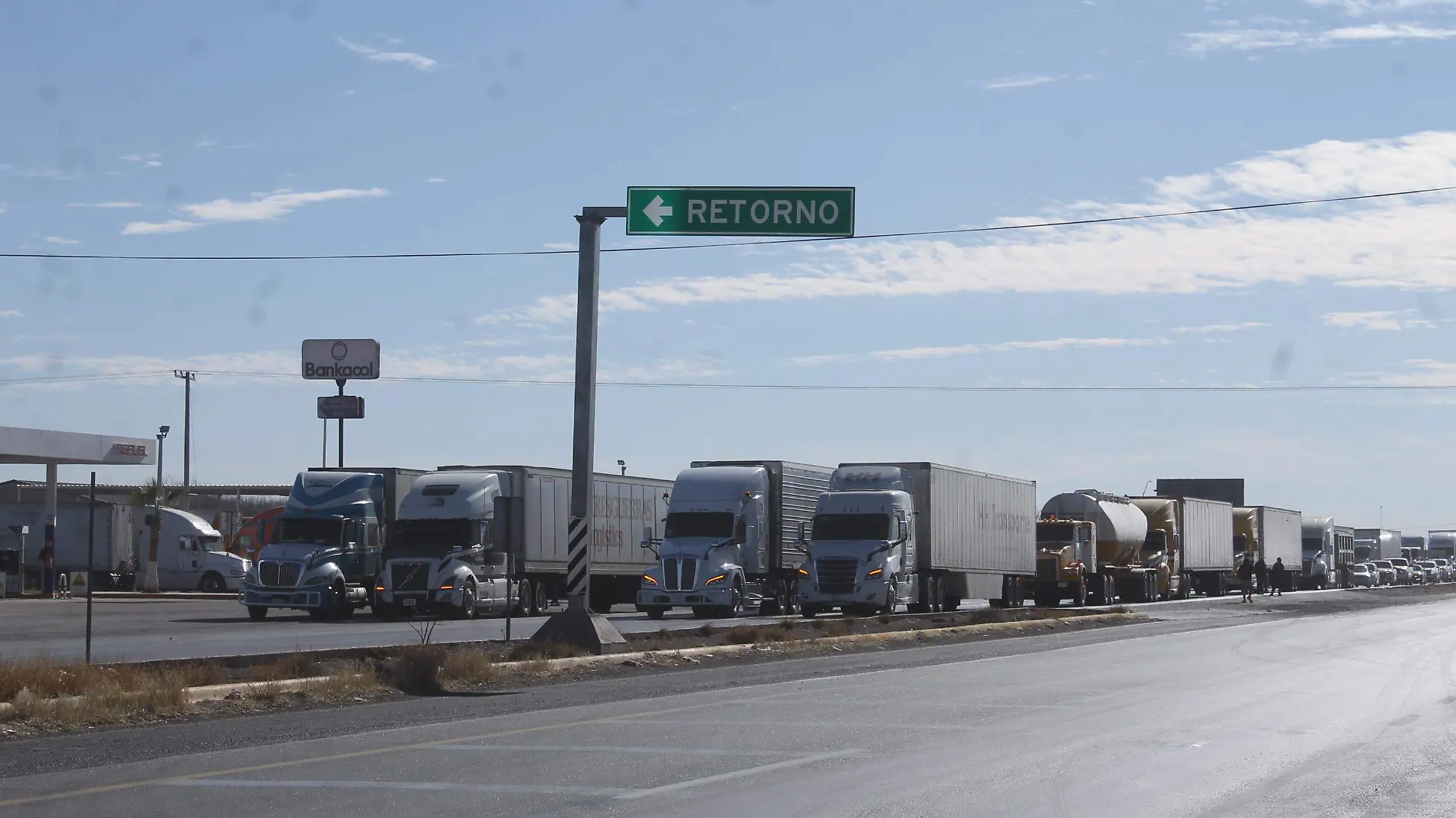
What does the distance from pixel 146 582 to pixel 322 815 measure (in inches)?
2084

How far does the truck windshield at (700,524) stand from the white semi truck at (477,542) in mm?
2088

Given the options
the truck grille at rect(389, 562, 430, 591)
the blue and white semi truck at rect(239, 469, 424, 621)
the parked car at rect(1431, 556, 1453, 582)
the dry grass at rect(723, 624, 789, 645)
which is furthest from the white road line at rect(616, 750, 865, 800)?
the parked car at rect(1431, 556, 1453, 582)

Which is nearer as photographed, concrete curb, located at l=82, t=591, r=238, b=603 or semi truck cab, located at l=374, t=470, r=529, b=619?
semi truck cab, located at l=374, t=470, r=529, b=619

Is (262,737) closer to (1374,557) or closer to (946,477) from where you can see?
A: (946,477)

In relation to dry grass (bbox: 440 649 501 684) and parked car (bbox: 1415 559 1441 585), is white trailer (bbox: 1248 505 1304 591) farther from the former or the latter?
dry grass (bbox: 440 649 501 684)

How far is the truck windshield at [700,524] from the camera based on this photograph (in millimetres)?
38938

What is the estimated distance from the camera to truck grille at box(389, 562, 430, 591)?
37.3m

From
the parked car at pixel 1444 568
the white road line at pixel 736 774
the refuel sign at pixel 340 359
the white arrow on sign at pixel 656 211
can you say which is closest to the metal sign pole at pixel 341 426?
the refuel sign at pixel 340 359

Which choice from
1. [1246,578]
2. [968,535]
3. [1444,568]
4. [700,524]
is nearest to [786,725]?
[700,524]

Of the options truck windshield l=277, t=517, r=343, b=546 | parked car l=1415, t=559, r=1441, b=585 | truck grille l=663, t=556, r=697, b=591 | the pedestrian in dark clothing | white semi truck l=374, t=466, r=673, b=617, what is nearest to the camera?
white semi truck l=374, t=466, r=673, b=617

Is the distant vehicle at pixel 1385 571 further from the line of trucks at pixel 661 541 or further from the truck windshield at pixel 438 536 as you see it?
the truck windshield at pixel 438 536

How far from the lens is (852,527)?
A: 39281 mm

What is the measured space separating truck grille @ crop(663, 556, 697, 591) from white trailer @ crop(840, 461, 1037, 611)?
17.0 feet

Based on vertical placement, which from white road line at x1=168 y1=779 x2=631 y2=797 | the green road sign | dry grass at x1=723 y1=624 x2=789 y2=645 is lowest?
dry grass at x1=723 y1=624 x2=789 y2=645
